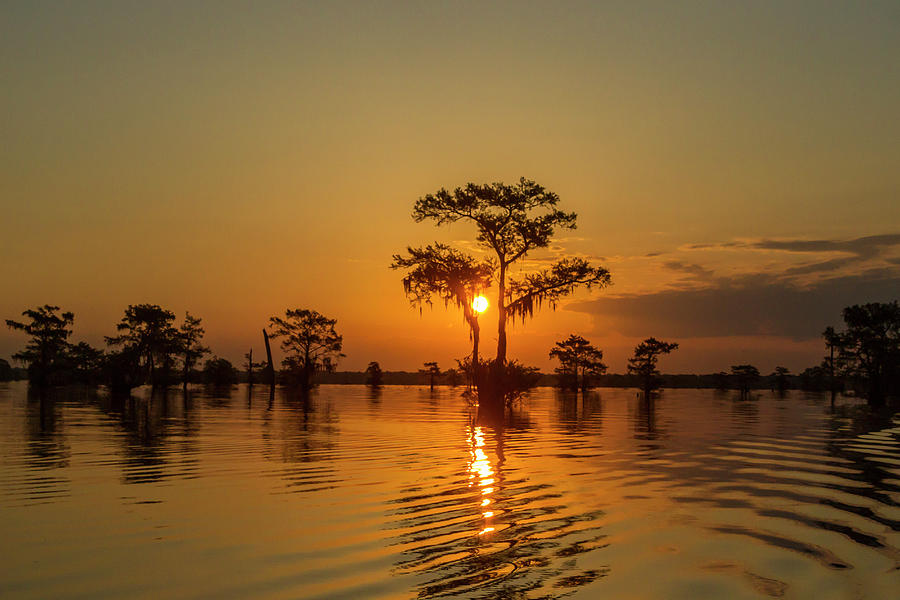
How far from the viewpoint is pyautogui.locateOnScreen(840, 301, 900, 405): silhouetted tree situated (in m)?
53.6

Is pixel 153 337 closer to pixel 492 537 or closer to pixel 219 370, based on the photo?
pixel 219 370

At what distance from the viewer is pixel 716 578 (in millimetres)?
6055

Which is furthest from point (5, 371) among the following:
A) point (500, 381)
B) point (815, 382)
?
point (815, 382)

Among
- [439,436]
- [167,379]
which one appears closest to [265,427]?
[439,436]

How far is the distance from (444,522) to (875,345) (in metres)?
60.1

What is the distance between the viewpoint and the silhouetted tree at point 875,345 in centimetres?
5359

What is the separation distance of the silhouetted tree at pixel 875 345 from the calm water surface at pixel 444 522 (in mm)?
43465

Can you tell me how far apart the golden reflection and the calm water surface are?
71mm

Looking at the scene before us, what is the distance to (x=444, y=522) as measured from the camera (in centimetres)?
816

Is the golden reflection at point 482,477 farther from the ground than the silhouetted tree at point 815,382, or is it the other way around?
the golden reflection at point 482,477

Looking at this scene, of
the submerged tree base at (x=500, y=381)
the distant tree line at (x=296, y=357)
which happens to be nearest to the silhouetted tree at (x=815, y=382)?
the distant tree line at (x=296, y=357)

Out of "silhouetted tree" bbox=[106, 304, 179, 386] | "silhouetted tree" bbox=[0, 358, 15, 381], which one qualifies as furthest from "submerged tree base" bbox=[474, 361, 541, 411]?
"silhouetted tree" bbox=[0, 358, 15, 381]

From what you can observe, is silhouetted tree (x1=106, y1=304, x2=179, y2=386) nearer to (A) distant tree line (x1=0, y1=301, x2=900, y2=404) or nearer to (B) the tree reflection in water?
(A) distant tree line (x1=0, y1=301, x2=900, y2=404)

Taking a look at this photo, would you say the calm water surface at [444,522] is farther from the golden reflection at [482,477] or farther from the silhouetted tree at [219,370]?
the silhouetted tree at [219,370]
